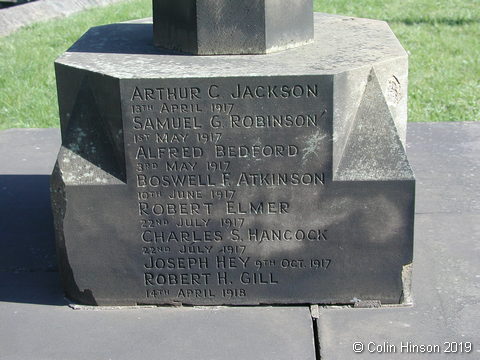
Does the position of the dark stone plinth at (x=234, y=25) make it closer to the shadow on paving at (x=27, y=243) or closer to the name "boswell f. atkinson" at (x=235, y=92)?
the name "boswell f. atkinson" at (x=235, y=92)

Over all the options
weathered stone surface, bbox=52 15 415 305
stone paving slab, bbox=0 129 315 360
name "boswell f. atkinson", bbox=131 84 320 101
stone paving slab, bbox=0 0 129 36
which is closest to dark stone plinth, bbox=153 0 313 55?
weathered stone surface, bbox=52 15 415 305

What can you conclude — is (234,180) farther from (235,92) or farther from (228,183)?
(235,92)

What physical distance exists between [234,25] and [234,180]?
0.71m

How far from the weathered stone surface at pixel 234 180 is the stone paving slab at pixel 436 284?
0.16 metres

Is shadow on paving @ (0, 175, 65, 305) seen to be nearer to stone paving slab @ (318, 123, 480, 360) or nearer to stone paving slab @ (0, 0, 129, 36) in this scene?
stone paving slab @ (318, 123, 480, 360)

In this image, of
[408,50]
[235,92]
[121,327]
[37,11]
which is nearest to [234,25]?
[235,92]

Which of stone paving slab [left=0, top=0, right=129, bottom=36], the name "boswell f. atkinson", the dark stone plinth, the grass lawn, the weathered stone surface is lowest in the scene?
the grass lawn

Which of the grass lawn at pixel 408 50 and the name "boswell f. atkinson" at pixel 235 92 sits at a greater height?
the name "boswell f. atkinson" at pixel 235 92

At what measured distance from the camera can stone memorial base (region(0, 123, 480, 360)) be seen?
319 centimetres

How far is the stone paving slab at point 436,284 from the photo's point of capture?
126 inches

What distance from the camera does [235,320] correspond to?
3.41 meters

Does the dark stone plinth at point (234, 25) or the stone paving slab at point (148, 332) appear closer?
the stone paving slab at point (148, 332)

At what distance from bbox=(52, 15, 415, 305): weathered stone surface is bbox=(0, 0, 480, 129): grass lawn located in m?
3.02

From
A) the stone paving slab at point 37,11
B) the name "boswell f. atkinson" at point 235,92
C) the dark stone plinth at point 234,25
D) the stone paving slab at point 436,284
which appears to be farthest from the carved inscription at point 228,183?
the stone paving slab at point 37,11
